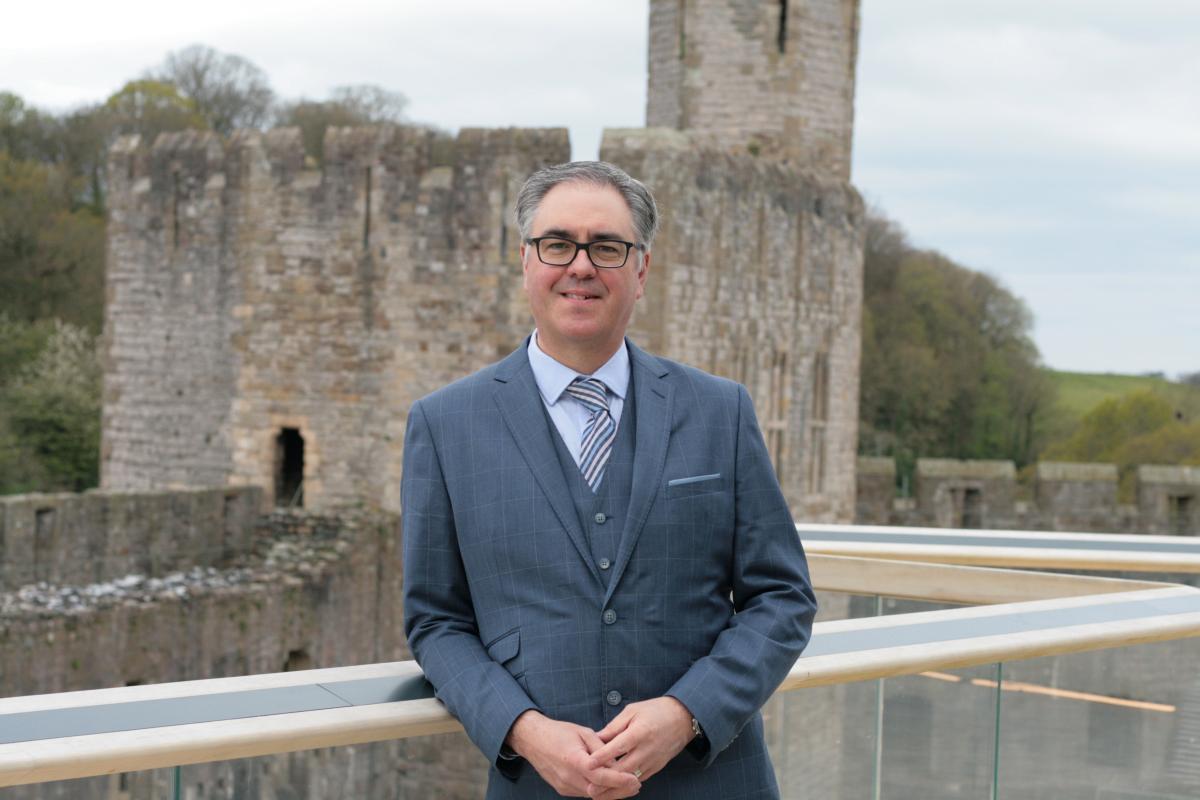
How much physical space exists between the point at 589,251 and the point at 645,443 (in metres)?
0.28

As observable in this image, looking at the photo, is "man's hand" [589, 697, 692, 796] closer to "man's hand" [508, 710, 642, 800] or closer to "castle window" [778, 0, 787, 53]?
"man's hand" [508, 710, 642, 800]

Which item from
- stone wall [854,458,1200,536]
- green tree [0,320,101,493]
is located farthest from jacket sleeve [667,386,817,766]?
green tree [0,320,101,493]

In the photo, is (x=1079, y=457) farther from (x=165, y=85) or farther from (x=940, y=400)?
(x=165, y=85)

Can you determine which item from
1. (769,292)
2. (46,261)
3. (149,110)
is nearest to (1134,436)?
(769,292)

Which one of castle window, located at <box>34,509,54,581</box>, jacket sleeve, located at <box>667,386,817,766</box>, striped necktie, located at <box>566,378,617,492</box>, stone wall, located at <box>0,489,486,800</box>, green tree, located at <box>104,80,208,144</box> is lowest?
stone wall, located at <box>0,489,486,800</box>

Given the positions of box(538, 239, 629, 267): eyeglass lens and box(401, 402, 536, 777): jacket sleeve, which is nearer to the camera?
box(401, 402, 536, 777): jacket sleeve

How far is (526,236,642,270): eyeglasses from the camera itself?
219 centimetres

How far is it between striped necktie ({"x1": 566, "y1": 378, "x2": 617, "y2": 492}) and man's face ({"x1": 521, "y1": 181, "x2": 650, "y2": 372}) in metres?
0.05

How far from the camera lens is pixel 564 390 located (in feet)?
7.37

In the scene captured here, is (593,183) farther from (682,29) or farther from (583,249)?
(682,29)

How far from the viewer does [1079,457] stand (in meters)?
31.0

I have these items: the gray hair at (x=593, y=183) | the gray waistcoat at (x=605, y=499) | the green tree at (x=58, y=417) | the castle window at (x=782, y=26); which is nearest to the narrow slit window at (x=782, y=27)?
the castle window at (x=782, y=26)

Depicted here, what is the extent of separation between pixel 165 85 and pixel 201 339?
77.5 ft

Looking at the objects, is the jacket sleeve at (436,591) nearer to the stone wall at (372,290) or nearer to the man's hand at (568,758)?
the man's hand at (568,758)
